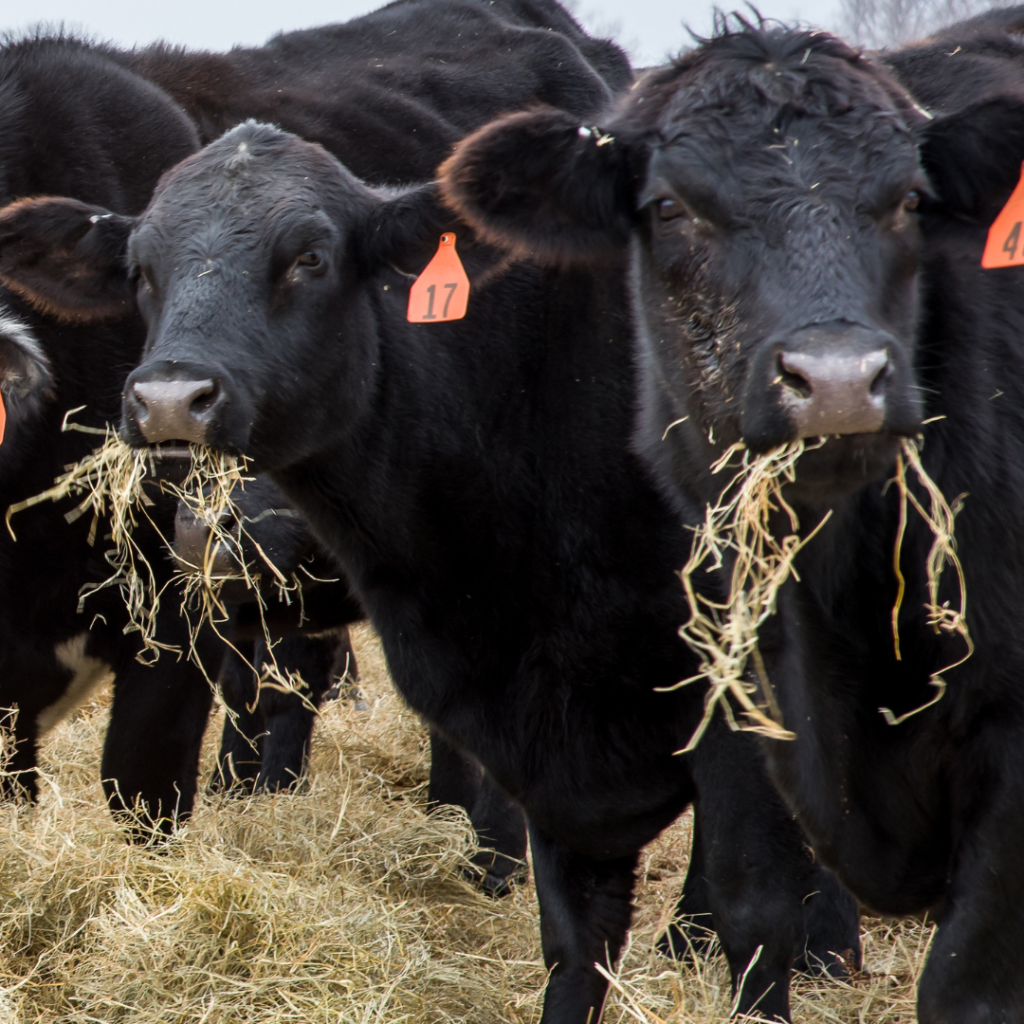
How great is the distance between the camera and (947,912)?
2.45m

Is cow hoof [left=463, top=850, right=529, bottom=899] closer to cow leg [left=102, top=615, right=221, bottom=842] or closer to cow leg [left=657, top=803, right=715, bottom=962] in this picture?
cow leg [left=657, top=803, right=715, bottom=962]

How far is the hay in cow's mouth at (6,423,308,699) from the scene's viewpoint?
3.46 m

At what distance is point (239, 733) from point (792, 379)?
4.05 m

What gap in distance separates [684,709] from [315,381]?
1.22m

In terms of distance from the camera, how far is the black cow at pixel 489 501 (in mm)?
3398

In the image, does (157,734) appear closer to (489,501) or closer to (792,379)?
(489,501)

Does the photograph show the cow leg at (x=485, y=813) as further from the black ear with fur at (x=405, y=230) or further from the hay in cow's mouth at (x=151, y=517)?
the black ear with fur at (x=405, y=230)

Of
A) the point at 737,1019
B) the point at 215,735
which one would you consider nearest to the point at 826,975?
the point at 737,1019

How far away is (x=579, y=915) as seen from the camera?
364 centimetres

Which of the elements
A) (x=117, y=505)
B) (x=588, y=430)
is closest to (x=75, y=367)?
(x=117, y=505)

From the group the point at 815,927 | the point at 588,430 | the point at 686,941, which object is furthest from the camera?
the point at 815,927

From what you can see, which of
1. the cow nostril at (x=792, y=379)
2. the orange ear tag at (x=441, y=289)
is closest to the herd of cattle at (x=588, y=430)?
the cow nostril at (x=792, y=379)

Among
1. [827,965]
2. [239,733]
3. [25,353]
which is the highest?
[25,353]

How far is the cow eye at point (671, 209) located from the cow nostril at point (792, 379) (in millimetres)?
533
